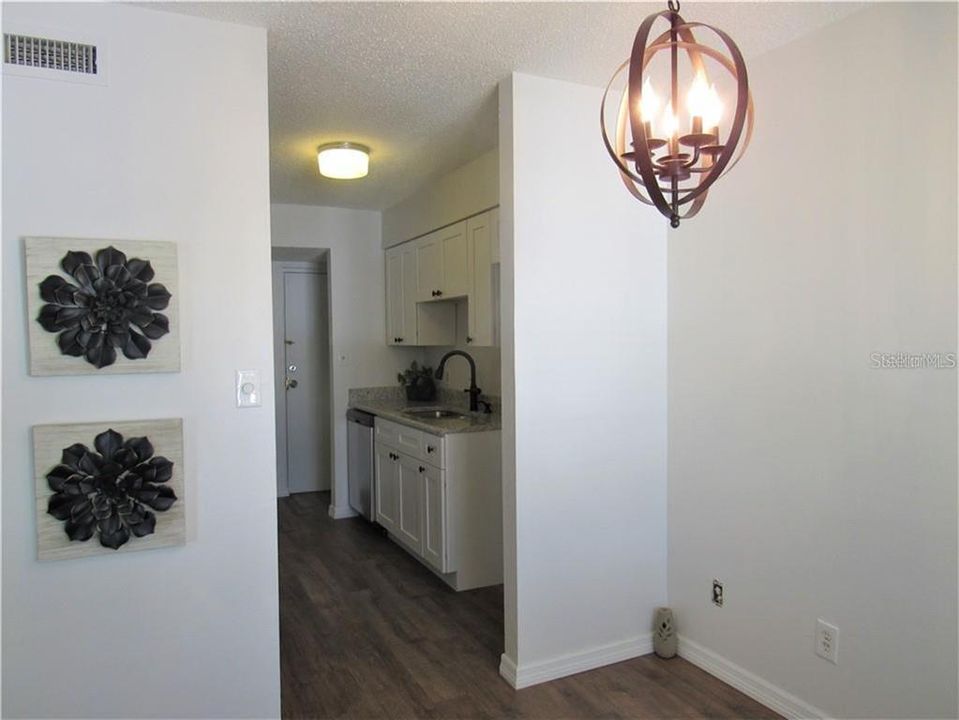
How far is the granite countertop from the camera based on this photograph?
369 cm

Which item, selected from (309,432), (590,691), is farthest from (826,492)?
(309,432)

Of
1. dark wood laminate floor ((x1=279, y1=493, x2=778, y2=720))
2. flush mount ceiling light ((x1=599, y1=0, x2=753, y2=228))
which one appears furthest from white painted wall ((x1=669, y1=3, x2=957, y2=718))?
flush mount ceiling light ((x1=599, y1=0, x2=753, y2=228))

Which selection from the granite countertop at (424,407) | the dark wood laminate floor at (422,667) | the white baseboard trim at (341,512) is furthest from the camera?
the white baseboard trim at (341,512)

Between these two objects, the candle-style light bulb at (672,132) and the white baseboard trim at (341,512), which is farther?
the white baseboard trim at (341,512)

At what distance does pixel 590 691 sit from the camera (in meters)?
2.62

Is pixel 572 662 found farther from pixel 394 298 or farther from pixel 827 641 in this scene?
pixel 394 298

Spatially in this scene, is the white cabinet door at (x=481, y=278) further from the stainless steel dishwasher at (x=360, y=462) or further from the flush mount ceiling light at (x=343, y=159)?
the stainless steel dishwasher at (x=360, y=462)

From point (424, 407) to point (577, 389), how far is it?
2185 mm

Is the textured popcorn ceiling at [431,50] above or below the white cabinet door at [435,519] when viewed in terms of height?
above

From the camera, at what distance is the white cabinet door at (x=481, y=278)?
12.2 ft

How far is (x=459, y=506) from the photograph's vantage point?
3598mm

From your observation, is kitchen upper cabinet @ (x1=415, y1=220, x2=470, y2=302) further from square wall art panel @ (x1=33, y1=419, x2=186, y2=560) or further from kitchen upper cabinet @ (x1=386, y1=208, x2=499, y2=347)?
square wall art panel @ (x1=33, y1=419, x2=186, y2=560)

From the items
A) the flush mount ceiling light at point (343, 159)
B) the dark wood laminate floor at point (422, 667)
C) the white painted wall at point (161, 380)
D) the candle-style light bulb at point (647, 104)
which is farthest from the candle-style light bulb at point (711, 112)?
the flush mount ceiling light at point (343, 159)

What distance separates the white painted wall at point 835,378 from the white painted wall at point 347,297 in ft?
9.73
